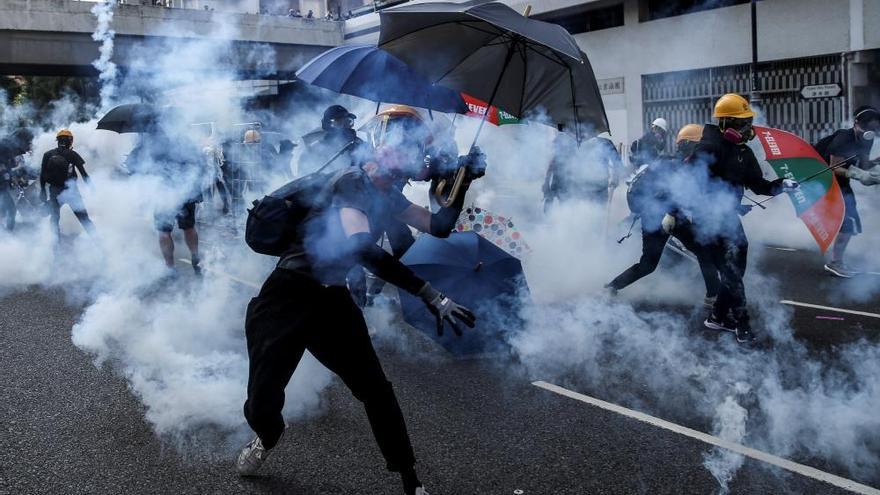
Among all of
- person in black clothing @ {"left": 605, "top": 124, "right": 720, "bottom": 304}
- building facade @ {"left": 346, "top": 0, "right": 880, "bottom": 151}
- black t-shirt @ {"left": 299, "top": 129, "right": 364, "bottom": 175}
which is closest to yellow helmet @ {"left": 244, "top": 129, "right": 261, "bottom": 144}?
building facade @ {"left": 346, "top": 0, "right": 880, "bottom": 151}

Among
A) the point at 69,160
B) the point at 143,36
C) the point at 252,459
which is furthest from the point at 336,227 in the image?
the point at 143,36

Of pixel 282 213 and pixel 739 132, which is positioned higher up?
pixel 739 132

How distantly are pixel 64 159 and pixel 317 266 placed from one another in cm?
763

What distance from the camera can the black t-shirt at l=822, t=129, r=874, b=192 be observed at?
7062 mm

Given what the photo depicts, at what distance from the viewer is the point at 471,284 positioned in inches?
195

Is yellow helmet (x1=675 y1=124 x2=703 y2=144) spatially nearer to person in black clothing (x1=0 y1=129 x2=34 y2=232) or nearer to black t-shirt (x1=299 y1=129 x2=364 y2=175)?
black t-shirt (x1=299 y1=129 x2=364 y2=175)

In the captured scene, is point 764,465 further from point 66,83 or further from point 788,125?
point 66,83

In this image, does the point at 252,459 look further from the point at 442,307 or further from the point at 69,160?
the point at 69,160

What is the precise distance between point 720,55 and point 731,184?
10499mm

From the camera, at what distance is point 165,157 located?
805 centimetres

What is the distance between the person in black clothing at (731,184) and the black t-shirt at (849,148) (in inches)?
91.2

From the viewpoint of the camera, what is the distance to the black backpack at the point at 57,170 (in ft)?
30.7

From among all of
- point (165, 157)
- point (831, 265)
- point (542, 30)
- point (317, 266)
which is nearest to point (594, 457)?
point (317, 266)

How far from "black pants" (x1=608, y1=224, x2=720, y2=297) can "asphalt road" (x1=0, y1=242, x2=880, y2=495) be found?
1857 mm
